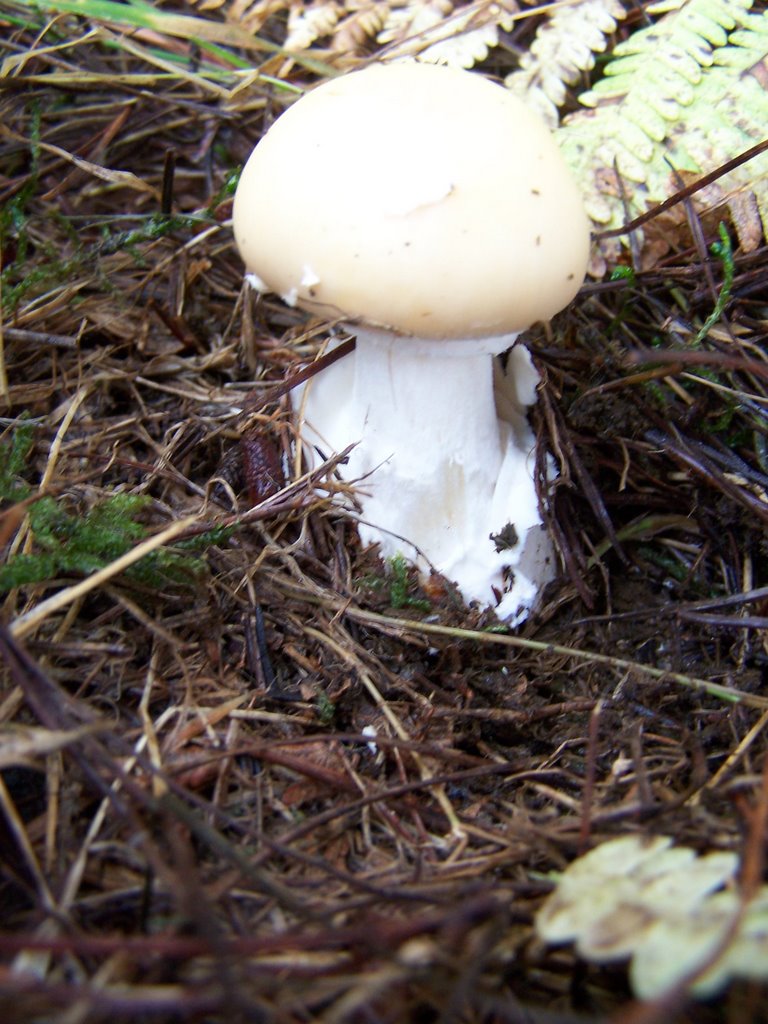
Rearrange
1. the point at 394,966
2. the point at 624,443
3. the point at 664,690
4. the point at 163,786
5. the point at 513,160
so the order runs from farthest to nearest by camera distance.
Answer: the point at 624,443
the point at 664,690
the point at 513,160
the point at 163,786
the point at 394,966

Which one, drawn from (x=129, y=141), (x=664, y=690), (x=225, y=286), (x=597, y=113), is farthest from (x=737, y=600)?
(x=129, y=141)

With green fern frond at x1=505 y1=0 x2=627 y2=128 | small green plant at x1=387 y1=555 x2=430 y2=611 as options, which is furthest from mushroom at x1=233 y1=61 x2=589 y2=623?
green fern frond at x1=505 y1=0 x2=627 y2=128

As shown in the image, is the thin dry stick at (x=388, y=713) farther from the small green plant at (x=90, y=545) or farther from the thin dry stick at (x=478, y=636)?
the small green plant at (x=90, y=545)

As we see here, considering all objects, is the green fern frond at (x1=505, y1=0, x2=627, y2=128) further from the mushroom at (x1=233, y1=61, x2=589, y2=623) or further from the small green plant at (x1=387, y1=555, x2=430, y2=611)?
the small green plant at (x1=387, y1=555, x2=430, y2=611)

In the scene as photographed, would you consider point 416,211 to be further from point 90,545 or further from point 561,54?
point 561,54

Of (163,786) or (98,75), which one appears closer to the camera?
(163,786)

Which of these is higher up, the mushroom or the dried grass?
the mushroom

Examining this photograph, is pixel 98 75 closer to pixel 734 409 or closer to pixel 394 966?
pixel 734 409
